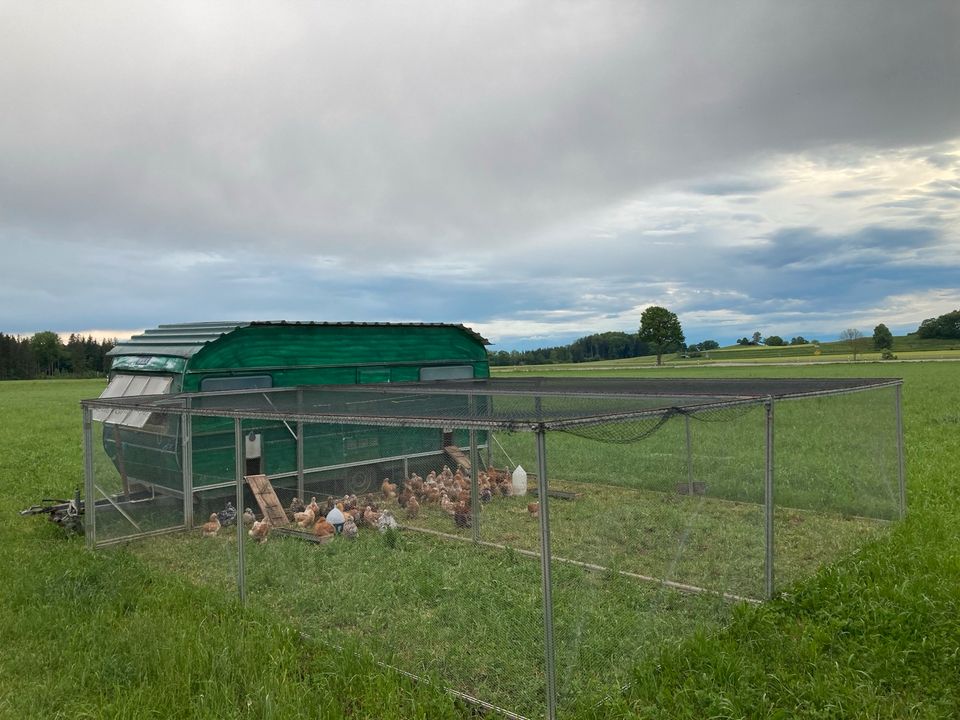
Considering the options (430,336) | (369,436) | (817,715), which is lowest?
(817,715)

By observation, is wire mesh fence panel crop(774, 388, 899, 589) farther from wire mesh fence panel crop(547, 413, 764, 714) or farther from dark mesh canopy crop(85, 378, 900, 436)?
wire mesh fence panel crop(547, 413, 764, 714)

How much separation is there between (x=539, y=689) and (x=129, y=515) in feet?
21.1

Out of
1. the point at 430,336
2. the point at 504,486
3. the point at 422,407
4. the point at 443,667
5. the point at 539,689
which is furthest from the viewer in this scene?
the point at 430,336

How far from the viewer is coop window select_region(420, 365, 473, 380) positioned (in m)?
13.0

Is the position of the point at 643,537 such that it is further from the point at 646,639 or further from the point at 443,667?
the point at 443,667

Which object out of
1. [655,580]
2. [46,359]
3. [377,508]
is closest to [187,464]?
[377,508]

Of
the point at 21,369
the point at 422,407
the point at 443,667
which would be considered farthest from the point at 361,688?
the point at 21,369

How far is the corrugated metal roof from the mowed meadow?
11.4 ft

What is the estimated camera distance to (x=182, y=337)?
10.6 metres

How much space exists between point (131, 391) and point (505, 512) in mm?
5917

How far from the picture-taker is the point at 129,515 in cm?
881

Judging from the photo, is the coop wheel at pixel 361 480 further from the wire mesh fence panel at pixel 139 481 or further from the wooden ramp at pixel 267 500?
the wire mesh fence panel at pixel 139 481

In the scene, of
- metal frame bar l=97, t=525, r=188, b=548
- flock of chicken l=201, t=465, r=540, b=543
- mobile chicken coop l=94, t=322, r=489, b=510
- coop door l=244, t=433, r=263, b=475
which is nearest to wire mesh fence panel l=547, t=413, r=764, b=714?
flock of chicken l=201, t=465, r=540, b=543

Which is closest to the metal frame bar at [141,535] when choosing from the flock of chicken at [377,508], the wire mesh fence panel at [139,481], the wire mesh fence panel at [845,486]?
the wire mesh fence panel at [139,481]
